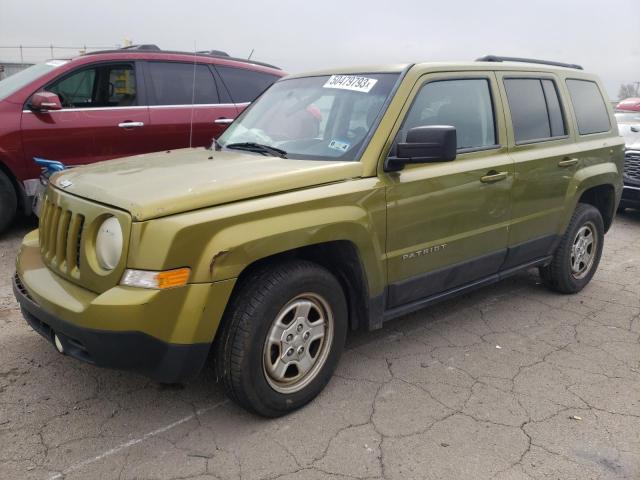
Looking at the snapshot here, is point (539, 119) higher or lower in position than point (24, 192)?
higher

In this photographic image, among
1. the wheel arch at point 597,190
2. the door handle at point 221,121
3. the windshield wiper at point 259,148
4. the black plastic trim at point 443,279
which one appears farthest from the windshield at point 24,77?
the wheel arch at point 597,190

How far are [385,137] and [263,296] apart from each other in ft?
3.90

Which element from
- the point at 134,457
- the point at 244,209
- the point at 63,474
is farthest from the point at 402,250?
the point at 63,474

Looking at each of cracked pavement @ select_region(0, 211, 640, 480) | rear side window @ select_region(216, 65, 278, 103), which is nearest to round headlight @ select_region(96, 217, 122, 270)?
cracked pavement @ select_region(0, 211, 640, 480)

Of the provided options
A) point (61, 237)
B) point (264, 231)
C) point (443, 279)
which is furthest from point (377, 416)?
point (61, 237)

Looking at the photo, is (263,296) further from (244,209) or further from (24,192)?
(24,192)

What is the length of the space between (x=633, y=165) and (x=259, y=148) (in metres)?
7.02

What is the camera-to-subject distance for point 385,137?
3.32 meters

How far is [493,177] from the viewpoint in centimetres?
386

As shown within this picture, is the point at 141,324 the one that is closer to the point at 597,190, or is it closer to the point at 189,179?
the point at 189,179

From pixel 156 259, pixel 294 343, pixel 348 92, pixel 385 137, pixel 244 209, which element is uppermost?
pixel 348 92

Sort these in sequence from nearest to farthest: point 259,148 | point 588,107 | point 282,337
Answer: point 282,337 < point 259,148 < point 588,107

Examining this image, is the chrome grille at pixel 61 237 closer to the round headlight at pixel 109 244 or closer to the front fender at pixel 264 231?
the round headlight at pixel 109 244

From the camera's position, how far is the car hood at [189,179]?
262 centimetres
